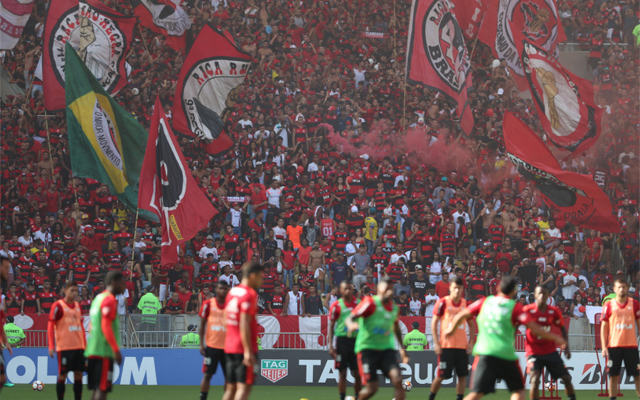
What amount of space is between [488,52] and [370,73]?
15.3 ft

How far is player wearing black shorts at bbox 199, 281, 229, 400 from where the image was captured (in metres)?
13.8

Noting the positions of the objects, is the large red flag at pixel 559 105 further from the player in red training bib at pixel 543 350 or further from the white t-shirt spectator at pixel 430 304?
the player in red training bib at pixel 543 350

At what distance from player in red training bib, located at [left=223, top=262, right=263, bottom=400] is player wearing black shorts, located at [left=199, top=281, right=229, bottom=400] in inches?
107

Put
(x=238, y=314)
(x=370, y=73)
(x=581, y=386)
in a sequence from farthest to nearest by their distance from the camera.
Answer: (x=370, y=73)
(x=581, y=386)
(x=238, y=314)

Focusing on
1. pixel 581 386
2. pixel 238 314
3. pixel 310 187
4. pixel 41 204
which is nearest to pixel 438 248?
pixel 310 187

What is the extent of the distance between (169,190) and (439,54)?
9817mm

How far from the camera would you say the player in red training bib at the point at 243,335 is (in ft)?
33.5

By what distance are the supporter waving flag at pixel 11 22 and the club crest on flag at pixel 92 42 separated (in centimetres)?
224

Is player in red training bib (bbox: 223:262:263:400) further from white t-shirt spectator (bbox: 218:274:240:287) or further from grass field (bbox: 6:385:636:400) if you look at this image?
white t-shirt spectator (bbox: 218:274:240:287)

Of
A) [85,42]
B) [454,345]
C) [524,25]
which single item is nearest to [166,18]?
[85,42]

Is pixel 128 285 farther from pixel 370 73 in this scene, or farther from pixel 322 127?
pixel 370 73

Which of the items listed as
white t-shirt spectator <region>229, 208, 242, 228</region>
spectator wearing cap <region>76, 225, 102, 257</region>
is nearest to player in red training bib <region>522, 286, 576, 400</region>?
white t-shirt spectator <region>229, 208, 242, 228</region>

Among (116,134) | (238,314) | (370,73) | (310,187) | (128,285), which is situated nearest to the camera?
(238,314)

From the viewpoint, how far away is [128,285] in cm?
2267
